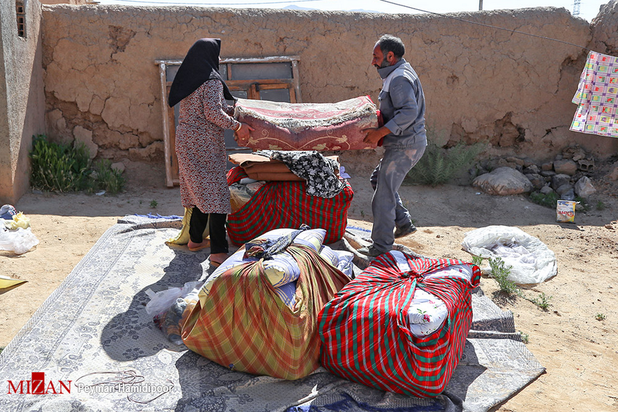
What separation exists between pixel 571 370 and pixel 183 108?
124 inches

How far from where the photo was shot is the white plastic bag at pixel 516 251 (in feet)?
15.2

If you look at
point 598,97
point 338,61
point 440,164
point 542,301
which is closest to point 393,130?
point 542,301

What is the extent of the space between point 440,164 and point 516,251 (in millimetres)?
2249

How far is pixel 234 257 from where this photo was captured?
10.1ft

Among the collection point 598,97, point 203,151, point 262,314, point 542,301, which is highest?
point 598,97

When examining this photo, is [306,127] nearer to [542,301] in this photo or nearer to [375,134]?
[375,134]

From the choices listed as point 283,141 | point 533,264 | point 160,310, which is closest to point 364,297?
point 160,310

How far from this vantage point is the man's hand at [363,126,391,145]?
4.09m

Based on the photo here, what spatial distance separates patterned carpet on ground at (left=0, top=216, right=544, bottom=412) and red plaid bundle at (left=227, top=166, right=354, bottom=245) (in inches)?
43.7

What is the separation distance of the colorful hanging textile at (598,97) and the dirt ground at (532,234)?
79cm

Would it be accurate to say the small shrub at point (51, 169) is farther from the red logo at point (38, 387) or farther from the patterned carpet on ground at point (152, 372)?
the red logo at point (38, 387)

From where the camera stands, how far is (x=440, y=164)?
23.4 feet

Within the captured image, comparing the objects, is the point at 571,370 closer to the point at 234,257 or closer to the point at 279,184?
the point at 234,257

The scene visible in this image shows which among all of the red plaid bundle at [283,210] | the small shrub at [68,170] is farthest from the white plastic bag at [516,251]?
the small shrub at [68,170]
